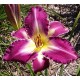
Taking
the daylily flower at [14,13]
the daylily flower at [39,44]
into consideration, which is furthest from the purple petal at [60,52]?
the daylily flower at [14,13]

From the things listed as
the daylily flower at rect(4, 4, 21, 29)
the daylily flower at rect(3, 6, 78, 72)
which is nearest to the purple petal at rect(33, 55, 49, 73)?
the daylily flower at rect(3, 6, 78, 72)

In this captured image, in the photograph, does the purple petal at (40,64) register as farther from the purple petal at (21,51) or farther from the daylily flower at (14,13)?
the daylily flower at (14,13)

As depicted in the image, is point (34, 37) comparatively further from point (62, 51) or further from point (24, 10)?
point (24, 10)

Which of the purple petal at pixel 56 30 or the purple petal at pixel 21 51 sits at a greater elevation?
the purple petal at pixel 56 30
